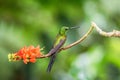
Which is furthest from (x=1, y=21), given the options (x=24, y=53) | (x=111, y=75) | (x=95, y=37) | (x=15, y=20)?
(x=24, y=53)

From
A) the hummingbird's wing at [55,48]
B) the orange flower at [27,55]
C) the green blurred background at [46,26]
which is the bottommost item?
the green blurred background at [46,26]

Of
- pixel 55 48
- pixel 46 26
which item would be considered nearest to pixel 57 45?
pixel 55 48

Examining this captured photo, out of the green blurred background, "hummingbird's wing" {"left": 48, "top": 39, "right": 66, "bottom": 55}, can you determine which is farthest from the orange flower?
the green blurred background

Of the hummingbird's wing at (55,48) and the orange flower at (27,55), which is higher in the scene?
the hummingbird's wing at (55,48)

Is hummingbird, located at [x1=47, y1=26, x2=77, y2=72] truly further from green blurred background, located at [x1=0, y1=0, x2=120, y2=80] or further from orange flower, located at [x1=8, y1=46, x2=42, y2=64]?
green blurred background, located at [x1=0, y1=0, x2=120, y2=80]

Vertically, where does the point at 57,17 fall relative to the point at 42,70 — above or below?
above

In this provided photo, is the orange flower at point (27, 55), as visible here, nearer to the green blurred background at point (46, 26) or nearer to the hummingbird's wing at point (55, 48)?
the hummingbird's wing at point (55, 48)

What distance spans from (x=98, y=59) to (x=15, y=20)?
6.54ft

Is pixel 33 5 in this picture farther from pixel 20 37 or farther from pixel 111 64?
pixel 111 64

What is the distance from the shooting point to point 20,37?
466 centimetres

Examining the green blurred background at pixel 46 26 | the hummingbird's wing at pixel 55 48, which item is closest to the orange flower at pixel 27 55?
the hummingbird's wing at pixel 55 48

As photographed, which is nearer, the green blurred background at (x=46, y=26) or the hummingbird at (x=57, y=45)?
the hummingbird at (x=57, y=45)

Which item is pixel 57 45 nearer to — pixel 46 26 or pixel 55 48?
pixel 55 48

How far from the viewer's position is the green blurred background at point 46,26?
4.61m
